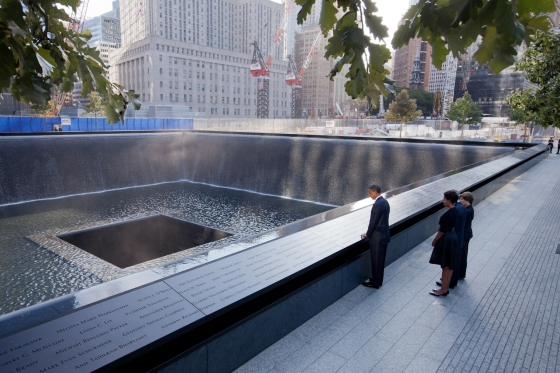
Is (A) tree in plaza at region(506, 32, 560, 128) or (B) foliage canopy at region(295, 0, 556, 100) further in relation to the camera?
(A) tree in plaza at region(506, 32, 560, 128)

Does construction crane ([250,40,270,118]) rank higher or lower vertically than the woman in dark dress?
higher

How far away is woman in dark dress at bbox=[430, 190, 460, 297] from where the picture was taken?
4422 mm

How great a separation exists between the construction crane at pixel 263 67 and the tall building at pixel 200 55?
1.27m

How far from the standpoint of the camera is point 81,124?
31.2 meters

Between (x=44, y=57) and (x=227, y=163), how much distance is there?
→ 18555 mm

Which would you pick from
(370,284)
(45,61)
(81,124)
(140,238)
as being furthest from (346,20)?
(81,124)

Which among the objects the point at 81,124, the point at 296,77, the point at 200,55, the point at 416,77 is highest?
the point at 200,55

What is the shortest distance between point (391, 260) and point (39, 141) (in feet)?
50.7

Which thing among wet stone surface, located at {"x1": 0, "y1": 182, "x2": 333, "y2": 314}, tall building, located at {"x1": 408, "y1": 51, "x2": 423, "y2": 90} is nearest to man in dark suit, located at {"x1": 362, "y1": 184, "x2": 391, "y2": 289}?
wet stone surface, located at {"x1": 0, "y1": 182, "x2": 333, "y2": 314}

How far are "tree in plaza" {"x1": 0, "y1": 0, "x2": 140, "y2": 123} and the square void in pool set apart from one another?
918 centimetres

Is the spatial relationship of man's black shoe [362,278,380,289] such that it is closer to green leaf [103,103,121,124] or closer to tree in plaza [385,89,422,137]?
green leaf [103,103,121,124]

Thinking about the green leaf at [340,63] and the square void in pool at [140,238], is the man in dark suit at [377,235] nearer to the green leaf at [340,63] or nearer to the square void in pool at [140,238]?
the green leaf at [340,63]

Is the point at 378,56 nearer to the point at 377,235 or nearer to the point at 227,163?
the point at 377,235

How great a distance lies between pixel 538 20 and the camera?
4.61 ft
